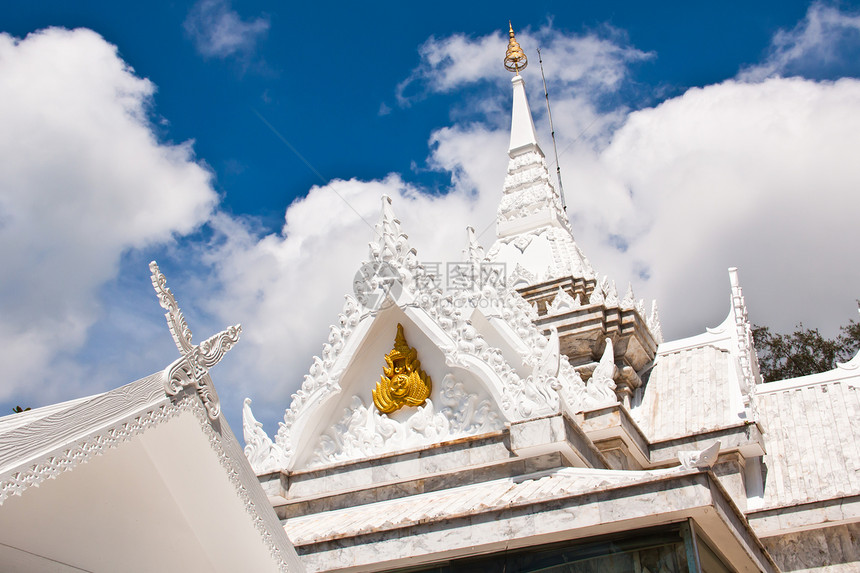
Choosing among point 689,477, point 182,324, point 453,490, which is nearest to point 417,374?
point 453,490

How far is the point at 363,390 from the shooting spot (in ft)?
34.6

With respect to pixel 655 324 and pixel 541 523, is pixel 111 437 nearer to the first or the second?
pixel 541 523

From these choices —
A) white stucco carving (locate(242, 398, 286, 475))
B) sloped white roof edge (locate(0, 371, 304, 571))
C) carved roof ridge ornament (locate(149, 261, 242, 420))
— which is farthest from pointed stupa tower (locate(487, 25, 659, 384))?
carved roof ridge ornament (locate(149, 261, 242, 420))

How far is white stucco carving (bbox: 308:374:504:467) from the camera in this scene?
985cm

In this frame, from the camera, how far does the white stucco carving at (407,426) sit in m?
9.85

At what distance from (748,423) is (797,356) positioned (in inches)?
637

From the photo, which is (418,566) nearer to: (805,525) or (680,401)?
(805,525)

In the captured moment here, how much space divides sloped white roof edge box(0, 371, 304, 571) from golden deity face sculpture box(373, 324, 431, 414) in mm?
3786

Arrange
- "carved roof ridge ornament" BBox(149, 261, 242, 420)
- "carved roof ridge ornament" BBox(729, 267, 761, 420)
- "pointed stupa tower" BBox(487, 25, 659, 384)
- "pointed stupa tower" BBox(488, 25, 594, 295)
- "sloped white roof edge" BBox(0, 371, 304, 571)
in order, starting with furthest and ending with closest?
"pointed stupa tower" BBox(488, 25, 594, 295), "pointed stupa tower" BBox(487, 25, 659, 384), "carved roof ridge ornament" BBox(729, 267, 761, 420), "carved roof ridge ornament" BBox(149, 261, 242, 420), "sloped white roof edge" BBox(0, 371, 304, 571)

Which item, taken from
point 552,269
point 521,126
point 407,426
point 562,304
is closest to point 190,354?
point 407,426

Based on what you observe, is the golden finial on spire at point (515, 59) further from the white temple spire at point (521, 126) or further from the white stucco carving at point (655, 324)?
the white stucco carving at point (655, 324)

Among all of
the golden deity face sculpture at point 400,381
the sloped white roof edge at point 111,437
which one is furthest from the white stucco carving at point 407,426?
the sloped white roof edge at point 111,437

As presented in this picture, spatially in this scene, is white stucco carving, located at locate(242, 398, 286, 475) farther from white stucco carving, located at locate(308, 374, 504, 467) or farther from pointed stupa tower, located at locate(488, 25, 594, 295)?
pointed stupa tower, located at locate(488, 25, 594, 295)

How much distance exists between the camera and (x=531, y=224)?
17578 millimetres
